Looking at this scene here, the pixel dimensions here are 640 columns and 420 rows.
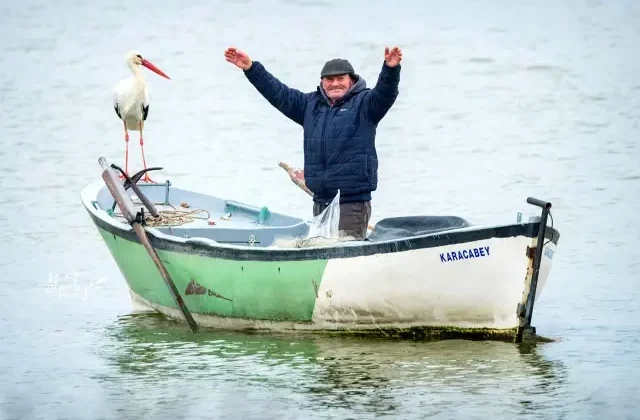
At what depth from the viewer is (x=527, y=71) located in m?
26.4

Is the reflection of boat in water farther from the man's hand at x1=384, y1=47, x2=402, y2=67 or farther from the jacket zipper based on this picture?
the man's hand at x1=384, y1=47, x2=402, y2=67

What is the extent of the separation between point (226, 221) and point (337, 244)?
2798 millimetres

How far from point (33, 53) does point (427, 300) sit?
1983 centimetres

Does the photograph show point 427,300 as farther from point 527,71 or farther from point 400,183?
point 527,71

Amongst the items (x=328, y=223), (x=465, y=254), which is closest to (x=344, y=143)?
(x=328, y=223)

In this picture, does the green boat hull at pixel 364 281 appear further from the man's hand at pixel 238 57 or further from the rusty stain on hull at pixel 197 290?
the man's hand at pixel 238 57

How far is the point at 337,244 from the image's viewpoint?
11.2m

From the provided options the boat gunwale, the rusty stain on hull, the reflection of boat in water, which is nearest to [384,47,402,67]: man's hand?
the boat gunwale

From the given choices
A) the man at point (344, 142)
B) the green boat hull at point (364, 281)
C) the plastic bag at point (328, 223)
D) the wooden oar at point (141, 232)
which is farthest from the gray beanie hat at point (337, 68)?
the wooden oar at point (141, 232)

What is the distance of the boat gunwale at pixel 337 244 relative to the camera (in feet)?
35.3

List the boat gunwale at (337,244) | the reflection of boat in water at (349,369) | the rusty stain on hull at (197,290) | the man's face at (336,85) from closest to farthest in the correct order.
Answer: the reflection of boat in water at (349,369), the boat gunwale at (337,244), the man's face at (336,85), the rusty stain on hull at (197,290)

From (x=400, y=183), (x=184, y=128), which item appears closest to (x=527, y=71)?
(x=184, y=128)

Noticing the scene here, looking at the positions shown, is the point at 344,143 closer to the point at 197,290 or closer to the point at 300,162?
the point at 197,290

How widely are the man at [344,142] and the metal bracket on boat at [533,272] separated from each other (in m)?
1.43
